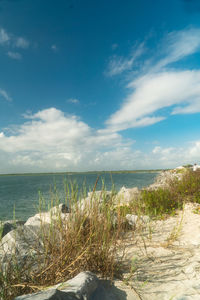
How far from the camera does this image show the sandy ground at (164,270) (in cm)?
205

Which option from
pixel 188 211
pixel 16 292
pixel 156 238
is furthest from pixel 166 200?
pixel 16 292

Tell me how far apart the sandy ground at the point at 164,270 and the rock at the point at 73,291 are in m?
0.50

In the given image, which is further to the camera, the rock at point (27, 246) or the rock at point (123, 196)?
the rock at point (123, 196)

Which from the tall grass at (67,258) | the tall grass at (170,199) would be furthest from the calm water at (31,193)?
the tall grass at (170,199)

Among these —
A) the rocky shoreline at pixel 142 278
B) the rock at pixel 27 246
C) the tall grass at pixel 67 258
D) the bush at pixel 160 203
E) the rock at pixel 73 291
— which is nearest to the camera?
the rock at pixel 73 291

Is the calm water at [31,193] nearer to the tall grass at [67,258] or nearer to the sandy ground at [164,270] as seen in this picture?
the tall grass at [67,258]

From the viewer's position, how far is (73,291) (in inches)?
64.8

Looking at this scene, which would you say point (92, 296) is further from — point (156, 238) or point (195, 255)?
point (156, 238)

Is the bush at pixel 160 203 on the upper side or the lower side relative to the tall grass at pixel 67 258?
lower

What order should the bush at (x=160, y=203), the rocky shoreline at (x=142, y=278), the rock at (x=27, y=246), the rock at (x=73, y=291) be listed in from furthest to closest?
the bush at (x=160, y=203), the rock at (x=27, y=246), the rocky shoreline at (x=142, y=278), the rock at (x=73, y=291)

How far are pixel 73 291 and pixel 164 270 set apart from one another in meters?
1.55

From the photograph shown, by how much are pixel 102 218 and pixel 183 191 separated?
5381mm

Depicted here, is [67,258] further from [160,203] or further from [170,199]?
[170,199]

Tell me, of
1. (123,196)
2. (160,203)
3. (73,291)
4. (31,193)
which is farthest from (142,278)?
(31,193)
